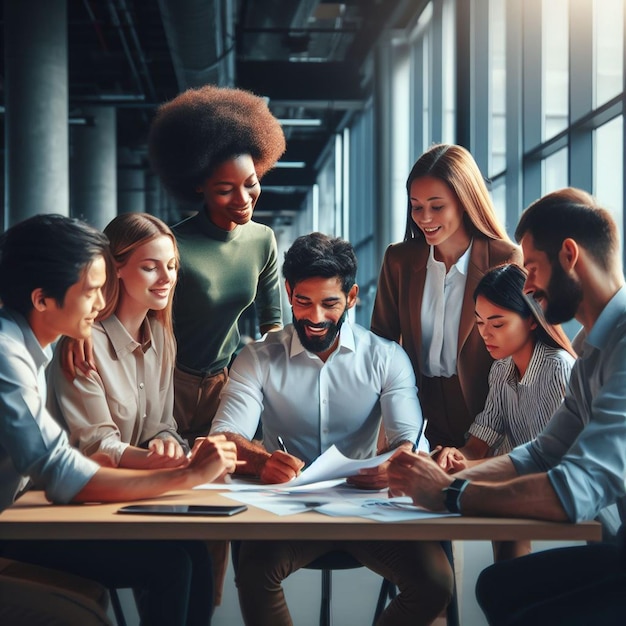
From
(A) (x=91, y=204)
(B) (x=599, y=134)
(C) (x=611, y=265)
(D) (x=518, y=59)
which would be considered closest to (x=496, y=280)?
(C) (x=611, y=265)

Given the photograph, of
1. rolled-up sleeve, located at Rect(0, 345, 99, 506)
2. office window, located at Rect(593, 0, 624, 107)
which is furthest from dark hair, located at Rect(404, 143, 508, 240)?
office window, located at Rect(593, 0, 624, 107)

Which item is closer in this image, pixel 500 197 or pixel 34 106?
pixel 500 197

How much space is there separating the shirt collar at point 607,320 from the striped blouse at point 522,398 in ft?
2.18

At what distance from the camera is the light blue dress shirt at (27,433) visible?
2.04m

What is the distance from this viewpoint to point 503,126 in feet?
24.3

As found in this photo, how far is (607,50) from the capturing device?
210 inches

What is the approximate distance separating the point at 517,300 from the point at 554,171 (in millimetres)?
3821

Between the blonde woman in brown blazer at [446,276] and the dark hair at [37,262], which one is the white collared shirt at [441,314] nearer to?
the blonde woman in brown blazer at [446,276]

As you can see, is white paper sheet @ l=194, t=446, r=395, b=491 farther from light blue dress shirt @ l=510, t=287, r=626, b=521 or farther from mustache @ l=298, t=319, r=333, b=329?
mustache @ l=298, t=319, r=333, b=329

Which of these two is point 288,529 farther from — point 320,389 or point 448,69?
point 448,69

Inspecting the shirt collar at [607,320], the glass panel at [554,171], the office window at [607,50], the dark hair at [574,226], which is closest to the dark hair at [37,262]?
the dark hair at [574,226]

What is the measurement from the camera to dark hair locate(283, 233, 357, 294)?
2.92 meters

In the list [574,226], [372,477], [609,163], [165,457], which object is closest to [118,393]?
[165,457]

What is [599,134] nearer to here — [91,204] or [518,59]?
[518,59]
